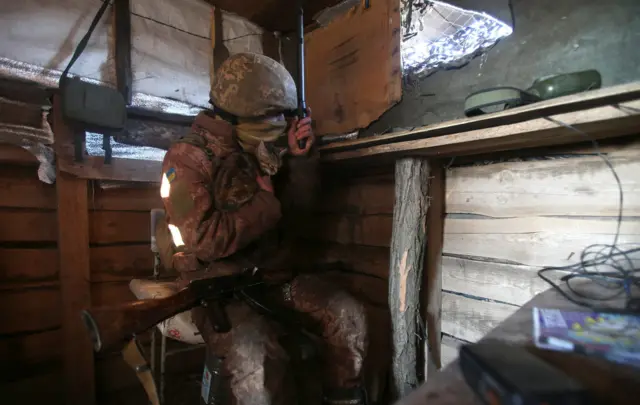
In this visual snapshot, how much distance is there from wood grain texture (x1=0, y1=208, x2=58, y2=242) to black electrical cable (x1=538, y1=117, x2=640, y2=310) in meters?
2.00

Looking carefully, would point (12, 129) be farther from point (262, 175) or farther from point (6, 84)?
point (262, 175)

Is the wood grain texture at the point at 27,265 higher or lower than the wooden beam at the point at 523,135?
Answer: lower

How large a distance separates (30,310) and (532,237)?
2101 millimetres

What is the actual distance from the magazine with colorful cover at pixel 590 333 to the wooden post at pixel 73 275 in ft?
5.91

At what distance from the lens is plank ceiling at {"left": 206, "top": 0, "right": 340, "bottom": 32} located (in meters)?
2.00

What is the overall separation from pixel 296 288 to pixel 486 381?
3.68 ft

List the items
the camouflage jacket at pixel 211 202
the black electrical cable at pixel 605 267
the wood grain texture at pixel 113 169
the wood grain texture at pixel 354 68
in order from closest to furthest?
the black electrical cable at pixel 605 267 < the camouflage jacket at pixel 211 202 < the wood grain texture at pixel 354 68 < the wood grain texture at pixel 113 169

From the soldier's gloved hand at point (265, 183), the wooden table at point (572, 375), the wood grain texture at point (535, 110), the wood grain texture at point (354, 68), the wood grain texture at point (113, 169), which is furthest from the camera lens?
the wood grain texture at point (113, 169)

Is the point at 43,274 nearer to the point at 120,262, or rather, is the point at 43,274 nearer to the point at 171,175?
the point at 120,262

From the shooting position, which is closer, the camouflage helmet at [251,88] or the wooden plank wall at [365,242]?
the camouflage helmet at [251,88]

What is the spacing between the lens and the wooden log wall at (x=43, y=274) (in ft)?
5.14

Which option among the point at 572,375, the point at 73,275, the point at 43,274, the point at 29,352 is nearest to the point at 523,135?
the point at 572,375

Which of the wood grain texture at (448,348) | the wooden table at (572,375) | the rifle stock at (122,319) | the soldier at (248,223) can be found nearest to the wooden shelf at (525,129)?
the soldier at (248,223)

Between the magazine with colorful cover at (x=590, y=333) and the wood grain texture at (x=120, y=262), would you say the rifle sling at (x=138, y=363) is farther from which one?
the magazine with colorful cover at (x=590, y=333)
